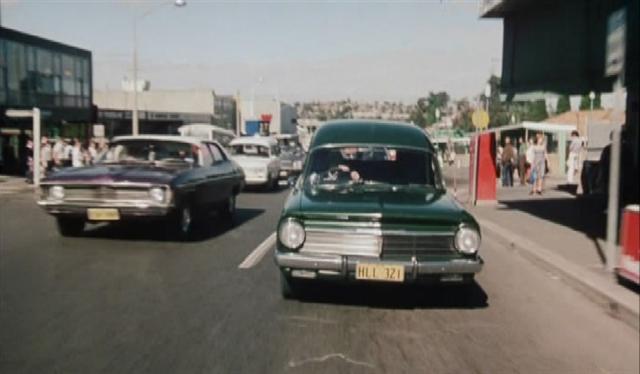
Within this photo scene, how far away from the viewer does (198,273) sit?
884 centimetres

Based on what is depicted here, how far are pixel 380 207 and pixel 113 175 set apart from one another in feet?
16.6

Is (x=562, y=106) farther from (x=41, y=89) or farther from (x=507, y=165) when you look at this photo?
(x=507, y=165)

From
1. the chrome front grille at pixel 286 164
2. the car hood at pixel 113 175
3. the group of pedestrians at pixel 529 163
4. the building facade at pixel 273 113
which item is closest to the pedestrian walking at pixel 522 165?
the group of pedestrians at pixel 529 163

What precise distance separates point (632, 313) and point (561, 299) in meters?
1.13

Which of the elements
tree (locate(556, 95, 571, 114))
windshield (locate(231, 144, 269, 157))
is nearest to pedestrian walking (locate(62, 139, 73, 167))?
windshield (locate(231, 144, 269, 157))

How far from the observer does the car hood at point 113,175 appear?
10.7 meters

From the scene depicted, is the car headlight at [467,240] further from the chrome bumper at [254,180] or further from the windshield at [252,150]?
the windshield at [252,150]

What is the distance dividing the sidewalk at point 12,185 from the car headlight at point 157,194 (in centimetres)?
1374

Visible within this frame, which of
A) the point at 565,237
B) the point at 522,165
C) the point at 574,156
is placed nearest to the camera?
the point at 565,237

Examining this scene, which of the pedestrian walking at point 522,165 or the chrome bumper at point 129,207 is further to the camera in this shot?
the pedestrian walking at point 522,165

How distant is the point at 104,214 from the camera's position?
34.8ft

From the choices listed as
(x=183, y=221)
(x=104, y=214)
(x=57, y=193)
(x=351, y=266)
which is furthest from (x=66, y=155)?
(x=351, y=266)

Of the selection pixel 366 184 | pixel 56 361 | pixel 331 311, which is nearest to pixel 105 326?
pixel 56 361

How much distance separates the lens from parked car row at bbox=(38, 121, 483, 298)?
22.6ft
